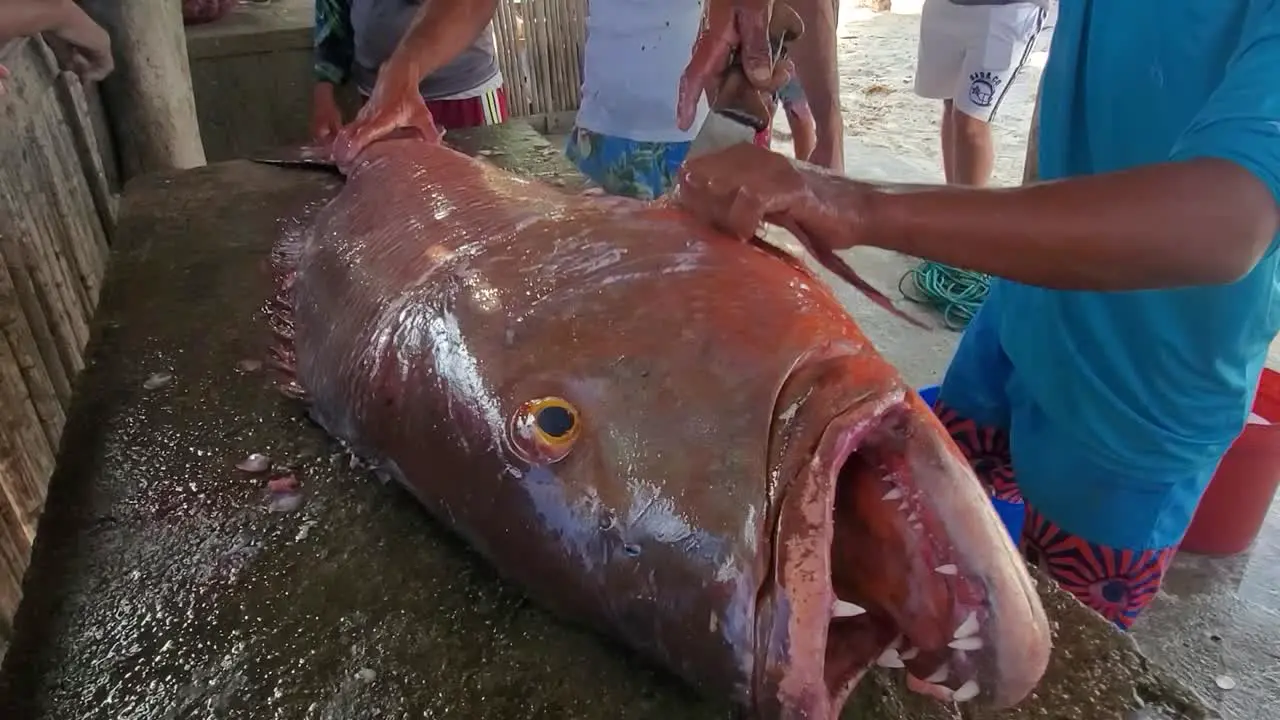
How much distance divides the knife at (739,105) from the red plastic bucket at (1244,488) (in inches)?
85.4

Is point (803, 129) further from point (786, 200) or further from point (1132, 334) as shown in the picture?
point (786, 200)

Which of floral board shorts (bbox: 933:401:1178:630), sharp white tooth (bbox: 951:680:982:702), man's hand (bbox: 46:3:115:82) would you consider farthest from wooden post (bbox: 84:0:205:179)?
sharp white tooth (bbox: 951:680:982:702)

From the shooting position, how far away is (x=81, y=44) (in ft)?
11.0

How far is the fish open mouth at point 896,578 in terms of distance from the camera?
1.04 metres

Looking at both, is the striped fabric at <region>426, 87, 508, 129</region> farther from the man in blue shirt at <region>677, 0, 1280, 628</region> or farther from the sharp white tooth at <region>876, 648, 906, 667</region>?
the sharp white tooth at <region>876, 648, 906, 667</region>

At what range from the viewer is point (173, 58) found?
473 centimetres

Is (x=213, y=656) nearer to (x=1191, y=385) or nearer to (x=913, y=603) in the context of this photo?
(x=913, y=603)

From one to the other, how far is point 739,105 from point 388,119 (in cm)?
139

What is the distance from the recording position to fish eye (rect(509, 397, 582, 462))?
1257 mm

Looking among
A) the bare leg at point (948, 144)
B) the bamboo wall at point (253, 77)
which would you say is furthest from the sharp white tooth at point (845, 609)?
the bare leg at point (948, 144)

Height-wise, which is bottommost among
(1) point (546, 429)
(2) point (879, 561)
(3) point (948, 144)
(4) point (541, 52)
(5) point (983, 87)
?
(3) point (948, 144)

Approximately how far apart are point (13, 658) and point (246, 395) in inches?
28.9

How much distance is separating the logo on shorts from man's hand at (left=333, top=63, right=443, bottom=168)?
3.68 metres

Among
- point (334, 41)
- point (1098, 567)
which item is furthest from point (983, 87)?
point (1098, 567)
